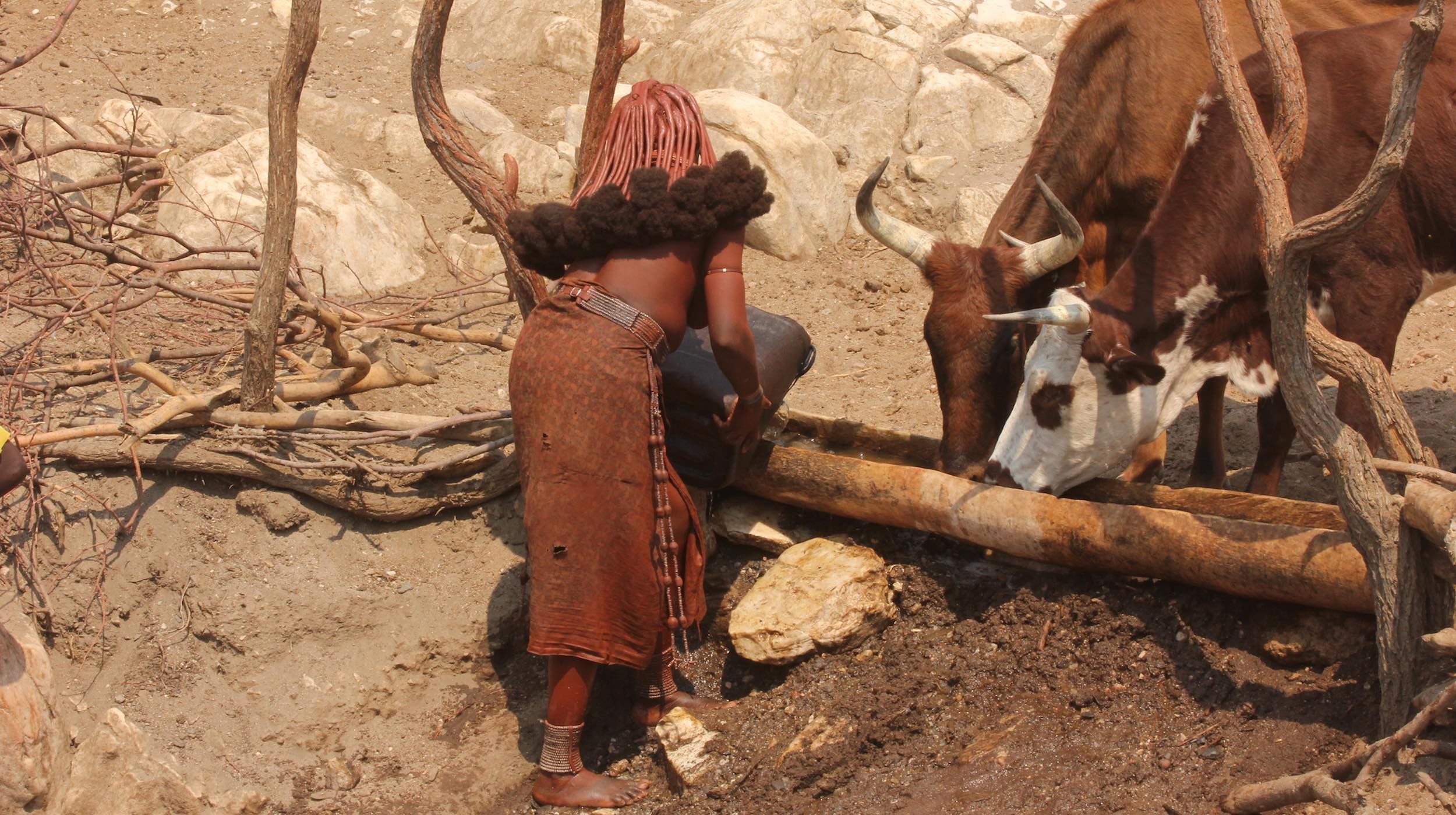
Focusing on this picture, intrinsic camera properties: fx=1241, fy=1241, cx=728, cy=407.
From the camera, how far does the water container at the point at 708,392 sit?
13.0ft

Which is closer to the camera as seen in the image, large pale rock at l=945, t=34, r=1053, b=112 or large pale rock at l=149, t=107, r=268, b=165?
large pale rock at l=149, t=107, r=268, b=165

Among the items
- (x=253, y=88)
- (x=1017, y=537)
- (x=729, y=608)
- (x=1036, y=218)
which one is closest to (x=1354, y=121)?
(x=1036, y=218)

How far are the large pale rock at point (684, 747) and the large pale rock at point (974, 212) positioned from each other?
14.5ft

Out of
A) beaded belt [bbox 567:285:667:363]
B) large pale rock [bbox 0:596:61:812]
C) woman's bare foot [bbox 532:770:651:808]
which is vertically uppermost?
beaded belt [bbox 567:285:667:363]

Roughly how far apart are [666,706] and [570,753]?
48 cm

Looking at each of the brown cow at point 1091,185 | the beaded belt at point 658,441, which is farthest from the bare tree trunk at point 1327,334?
the beaded belt at point 658,441

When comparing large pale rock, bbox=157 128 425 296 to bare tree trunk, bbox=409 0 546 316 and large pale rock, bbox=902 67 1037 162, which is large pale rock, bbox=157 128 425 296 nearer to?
bare tree trunk, bbox=409 0 546 316

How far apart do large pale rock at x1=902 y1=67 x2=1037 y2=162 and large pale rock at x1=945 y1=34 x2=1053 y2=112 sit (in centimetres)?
12

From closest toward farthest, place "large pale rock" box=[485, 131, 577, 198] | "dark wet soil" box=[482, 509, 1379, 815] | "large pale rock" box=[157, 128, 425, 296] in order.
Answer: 1. "dark wet soil" box=[482, 509, 1379, 815]
2. "large pale rock" box=[157, 128, 425, 296]
3. "large pale rock" box=[485, 131, 577, 198]

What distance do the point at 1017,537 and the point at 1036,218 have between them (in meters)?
1.81

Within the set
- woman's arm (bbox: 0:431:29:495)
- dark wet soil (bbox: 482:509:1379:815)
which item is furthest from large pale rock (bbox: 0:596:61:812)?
dark wet soil (bbox: 482:509:1379:815)

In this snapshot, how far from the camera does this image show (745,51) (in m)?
8.80

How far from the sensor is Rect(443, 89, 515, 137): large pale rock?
7980 millimetres

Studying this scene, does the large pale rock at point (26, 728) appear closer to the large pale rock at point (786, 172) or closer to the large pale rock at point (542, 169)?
the large pale rock at point (542, 169)
